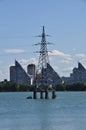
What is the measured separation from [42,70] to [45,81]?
2.46m

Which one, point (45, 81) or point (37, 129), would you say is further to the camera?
point (45, 81)

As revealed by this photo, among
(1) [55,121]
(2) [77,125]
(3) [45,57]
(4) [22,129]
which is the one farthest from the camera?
(3) [45,57]

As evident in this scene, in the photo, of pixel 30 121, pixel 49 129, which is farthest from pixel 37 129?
pixel 30 121

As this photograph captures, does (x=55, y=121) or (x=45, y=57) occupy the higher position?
(x=45, y=57)

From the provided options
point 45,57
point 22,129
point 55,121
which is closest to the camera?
point 22,129

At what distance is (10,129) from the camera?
4850 centimetres

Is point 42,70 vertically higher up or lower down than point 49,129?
higher up

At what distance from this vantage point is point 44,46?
118 m

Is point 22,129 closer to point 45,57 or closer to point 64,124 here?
point 64,124

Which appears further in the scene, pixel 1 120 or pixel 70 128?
pixel 1 120

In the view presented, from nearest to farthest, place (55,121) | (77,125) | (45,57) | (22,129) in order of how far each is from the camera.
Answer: (22,129)
(77,125)
(55,121)
(45,57)

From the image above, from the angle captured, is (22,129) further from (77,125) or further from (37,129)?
(77,125)

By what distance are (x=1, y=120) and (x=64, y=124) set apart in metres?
8.42

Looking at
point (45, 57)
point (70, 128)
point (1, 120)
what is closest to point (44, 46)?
→ point (45, 57)
